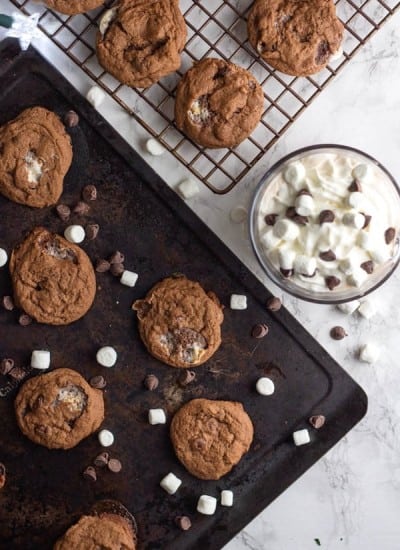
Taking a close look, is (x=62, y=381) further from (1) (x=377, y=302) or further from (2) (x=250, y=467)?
(1) (x=377, y=302)

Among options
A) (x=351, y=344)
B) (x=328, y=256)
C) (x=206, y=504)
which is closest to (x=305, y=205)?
(x=328, y=256)

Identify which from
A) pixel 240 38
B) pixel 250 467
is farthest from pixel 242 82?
pixel 250 467

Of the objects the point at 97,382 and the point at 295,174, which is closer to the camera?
the point at 295,174

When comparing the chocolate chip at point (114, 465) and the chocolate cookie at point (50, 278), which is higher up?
the chocolate cookie at point (50, 278)

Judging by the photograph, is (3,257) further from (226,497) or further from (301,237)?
(226,497)

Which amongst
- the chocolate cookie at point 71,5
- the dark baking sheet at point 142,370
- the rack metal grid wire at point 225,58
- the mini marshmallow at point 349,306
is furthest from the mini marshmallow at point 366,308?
the chocolate cookie at point 71,5

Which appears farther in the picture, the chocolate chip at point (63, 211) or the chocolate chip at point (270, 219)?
the chocolate chip at point (63, 211)

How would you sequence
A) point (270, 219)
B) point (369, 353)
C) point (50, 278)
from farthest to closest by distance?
point (369, 353)
point (50, 278)
point (270, 219)

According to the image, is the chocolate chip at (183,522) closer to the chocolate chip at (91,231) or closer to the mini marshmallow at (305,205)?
the chocolate chip at (91,231)
